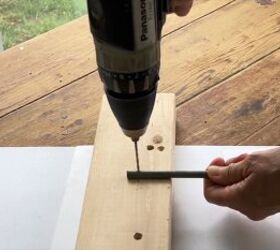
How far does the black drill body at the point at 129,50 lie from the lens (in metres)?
0.52

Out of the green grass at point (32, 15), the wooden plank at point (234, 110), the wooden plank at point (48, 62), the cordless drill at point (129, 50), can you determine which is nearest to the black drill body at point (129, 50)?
the cordless drill at point (129, 50)

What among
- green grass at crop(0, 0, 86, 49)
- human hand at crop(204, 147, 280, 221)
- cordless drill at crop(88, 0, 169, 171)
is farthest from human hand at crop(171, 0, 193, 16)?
Answer: green grass at crop(0, 0, 86, 49)

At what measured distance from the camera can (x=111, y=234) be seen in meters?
0.69

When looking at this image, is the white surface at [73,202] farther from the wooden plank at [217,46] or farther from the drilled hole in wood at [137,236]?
the wooden plank at [217,46]

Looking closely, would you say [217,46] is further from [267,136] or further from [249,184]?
[249,184]

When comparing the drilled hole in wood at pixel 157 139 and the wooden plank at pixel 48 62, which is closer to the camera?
the drilled hole in wood at pixel 157 139

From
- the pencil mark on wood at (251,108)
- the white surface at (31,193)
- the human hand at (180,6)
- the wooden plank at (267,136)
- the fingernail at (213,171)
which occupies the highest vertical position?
the human hand at (180,6)

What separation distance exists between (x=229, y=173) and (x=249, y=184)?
0.05m

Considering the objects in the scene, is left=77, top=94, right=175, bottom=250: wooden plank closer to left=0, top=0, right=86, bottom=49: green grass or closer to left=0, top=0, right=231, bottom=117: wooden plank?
left=0, top=0, right=231, bottom=117: wooden plank

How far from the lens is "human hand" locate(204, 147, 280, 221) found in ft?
2.26

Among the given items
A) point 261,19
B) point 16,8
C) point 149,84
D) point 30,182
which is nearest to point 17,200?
point 30,182

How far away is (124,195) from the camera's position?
29.2 inches

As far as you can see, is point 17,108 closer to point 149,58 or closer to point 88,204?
point 88,204

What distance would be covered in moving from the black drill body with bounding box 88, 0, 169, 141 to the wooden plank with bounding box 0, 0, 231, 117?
386 millimetres
